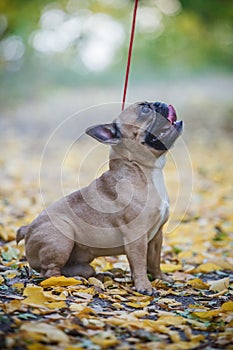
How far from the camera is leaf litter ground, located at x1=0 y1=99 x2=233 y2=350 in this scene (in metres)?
2.65

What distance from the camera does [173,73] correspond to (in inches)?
570

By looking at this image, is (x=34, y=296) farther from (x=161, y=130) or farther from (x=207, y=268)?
(x=207, y=268)

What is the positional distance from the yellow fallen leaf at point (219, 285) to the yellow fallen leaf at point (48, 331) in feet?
5.08

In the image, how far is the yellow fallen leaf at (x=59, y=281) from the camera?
349 centimetres

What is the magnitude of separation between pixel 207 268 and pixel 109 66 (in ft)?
34.6

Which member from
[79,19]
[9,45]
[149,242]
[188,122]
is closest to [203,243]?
[149,242]

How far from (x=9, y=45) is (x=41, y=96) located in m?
1.46

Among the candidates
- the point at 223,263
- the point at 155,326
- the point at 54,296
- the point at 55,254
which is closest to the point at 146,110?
the point at 55,254

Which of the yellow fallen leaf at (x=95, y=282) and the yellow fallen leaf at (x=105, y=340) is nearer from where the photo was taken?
the yellow fallen leaf at (x=105, y=340)

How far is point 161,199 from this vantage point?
369 centimetres

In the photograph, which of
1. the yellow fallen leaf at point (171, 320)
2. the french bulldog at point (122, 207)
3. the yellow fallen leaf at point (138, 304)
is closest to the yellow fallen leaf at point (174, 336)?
the yellow fallen leaf at point (171, 320)

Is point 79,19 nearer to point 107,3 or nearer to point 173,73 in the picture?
point 107,3

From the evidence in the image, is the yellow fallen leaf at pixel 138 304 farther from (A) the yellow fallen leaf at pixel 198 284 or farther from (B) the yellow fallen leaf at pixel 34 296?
(A) the yellow fallen leaf at pixel 198 284

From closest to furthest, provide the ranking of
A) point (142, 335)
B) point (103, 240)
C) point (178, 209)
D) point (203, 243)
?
point (142, 335)
point (103, 240)
point (203, 243)
point (178, 209)
